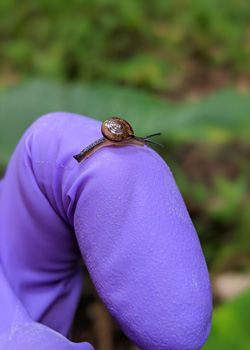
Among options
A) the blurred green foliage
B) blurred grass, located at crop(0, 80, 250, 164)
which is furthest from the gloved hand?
the blurred green foliage

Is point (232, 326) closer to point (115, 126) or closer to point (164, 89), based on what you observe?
point (115, 126)

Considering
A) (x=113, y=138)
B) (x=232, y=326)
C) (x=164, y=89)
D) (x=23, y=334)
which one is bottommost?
(x=232, y=326)

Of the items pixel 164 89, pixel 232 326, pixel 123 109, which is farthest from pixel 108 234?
pixel 164 89

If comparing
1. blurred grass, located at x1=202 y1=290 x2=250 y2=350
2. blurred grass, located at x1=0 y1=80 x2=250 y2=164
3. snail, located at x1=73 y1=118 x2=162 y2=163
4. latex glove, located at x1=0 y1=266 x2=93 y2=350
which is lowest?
blurred grass, located at x1=202 y1=290 x2=250 y2=350

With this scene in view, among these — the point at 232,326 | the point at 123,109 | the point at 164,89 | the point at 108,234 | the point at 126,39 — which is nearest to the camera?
the point at 108,234

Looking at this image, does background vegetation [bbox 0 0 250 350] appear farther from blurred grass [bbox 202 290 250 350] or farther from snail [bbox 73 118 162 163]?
snail [bbox 73 118 162 163]

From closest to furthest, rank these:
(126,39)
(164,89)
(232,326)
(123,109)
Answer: (232,326) → (123,109) → (164,89) → (126,39)
